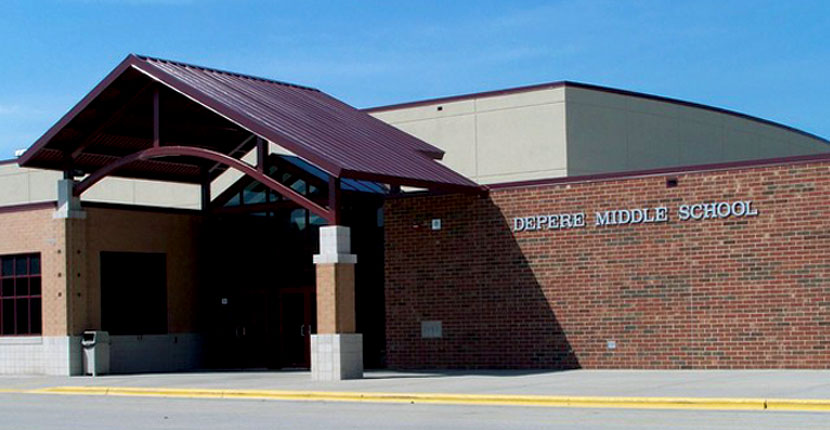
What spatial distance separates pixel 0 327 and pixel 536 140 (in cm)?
1568

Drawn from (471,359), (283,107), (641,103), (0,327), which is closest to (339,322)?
(471,359)

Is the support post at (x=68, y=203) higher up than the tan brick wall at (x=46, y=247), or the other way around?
the support post at (x=68, y=203)

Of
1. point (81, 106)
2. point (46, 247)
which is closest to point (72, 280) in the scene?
point (46, 247)

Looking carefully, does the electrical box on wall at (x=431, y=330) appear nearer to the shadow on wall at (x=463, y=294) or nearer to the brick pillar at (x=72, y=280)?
the shadow on wall at (x=463, y=294)

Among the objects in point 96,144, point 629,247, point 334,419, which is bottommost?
point 334,419

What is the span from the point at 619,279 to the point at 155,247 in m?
12.8

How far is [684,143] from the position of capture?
39.1 m

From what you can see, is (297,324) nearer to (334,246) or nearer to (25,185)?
(334,246)

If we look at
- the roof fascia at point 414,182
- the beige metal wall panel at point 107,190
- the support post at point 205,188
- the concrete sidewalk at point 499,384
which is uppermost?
the beige metal wall panel at point 107,190

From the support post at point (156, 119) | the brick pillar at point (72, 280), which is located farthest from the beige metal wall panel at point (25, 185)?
the support post at point (156, 119)

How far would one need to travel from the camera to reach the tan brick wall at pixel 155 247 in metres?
30.5

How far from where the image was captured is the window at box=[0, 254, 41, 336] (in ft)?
101

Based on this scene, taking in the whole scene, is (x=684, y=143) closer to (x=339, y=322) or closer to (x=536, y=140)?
(x=536, y=140)

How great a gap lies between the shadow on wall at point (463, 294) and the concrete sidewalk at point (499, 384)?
1.14 metres
